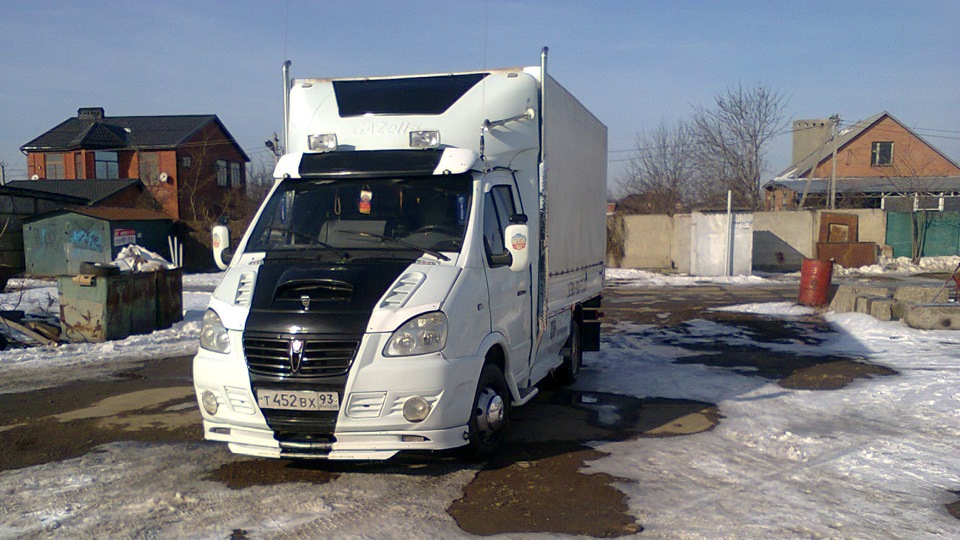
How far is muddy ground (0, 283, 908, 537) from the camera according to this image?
202 inches

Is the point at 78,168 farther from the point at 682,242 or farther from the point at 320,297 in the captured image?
the point at 320,297

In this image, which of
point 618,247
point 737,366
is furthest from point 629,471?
point 618,247

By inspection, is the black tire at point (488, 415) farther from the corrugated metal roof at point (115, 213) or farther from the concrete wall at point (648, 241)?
the corrugated metal roof at point (115, 213)

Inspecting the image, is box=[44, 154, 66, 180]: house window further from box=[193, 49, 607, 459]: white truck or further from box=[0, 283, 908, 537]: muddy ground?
box=[193, 49, 607, 459]: white truck

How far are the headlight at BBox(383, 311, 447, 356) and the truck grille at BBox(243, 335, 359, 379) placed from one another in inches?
10.2

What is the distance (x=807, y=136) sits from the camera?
51.1m

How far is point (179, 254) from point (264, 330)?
31.5m

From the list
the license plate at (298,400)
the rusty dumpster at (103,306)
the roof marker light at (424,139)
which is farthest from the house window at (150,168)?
the license plate at (298,400)

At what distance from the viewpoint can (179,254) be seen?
34562 mm

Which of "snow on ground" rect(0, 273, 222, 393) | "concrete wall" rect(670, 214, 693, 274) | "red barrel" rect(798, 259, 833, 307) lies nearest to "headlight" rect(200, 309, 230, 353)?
"snow on ground" rect(0, 273, 222, 393)

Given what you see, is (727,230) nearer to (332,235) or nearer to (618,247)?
(618,247)

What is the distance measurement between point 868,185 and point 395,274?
43501 mm

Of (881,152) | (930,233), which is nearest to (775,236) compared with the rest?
(930,233)

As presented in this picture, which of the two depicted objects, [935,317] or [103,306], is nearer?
[103,306]
